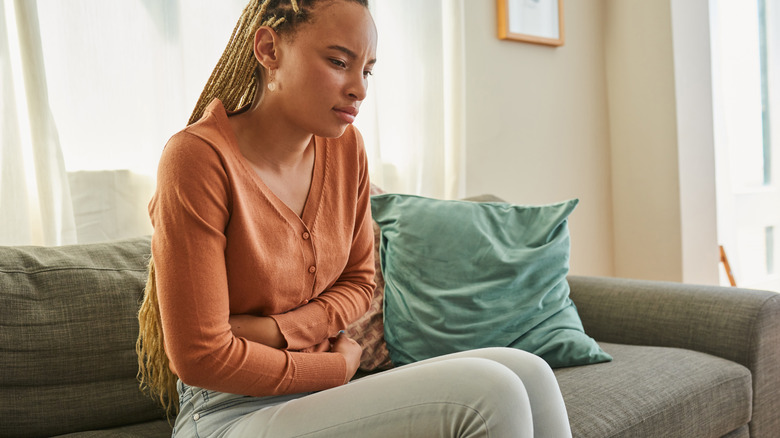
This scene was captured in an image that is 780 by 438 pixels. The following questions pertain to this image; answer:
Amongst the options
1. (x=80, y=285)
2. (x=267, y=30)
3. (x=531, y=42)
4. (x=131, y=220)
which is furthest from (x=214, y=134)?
(x=531, y=42)

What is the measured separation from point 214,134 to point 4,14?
88 cm

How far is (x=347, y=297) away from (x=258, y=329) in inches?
8.5

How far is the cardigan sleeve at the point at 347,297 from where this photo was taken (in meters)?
1.12

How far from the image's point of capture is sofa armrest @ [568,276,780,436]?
5.49ft

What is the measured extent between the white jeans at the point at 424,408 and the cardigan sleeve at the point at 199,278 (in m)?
0.06

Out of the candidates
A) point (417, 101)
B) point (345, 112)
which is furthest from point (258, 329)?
point (417, 101)

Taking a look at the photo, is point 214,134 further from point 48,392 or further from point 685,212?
point 685,212

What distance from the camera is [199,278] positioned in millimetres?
956

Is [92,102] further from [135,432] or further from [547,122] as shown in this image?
[547,122]

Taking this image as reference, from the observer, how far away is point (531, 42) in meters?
2.80

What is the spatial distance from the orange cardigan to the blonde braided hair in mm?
65

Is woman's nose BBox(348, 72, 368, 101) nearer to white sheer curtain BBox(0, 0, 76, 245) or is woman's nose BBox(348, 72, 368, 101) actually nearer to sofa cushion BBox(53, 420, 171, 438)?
sofa cushion BBox(53, 420, 171, 438)

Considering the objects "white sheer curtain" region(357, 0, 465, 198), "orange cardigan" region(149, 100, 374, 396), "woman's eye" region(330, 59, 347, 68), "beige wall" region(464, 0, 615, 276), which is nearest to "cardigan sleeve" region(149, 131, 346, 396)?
"orange cardigan" region(149, 100, 374, 396)

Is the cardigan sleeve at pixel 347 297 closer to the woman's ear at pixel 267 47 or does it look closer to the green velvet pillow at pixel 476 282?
the woman's ear at pixel 267 47
